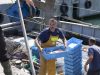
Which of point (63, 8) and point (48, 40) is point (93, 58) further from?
point (63, 8)

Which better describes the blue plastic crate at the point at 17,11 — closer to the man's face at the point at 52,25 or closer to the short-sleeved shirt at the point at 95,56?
the man's face at the point at 52,25

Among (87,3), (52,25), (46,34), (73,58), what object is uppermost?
(52,25)

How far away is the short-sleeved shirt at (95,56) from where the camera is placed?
7.32m

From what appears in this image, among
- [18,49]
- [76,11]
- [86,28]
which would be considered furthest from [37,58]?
[76,11]

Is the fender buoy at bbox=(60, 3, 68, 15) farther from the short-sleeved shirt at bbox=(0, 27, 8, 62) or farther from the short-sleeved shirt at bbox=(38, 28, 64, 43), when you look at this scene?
the short-sleeved shirt at bbox=(0, 27, 8, 62)

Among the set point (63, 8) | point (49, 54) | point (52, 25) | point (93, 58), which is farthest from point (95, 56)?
point (63, 8)

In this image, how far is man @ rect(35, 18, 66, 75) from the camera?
24.1ft

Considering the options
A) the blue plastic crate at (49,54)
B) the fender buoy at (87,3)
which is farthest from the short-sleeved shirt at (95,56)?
the fender buoy at (87,3)

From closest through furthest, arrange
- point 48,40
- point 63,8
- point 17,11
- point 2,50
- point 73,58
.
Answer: point 2,50
point 48,40
point 73,58
point 17,11
point 63,8

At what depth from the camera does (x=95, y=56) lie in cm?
746

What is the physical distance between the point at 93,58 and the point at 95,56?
7 cm

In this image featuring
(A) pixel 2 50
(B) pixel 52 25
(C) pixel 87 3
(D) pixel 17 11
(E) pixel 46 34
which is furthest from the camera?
(C) pixel 87 3

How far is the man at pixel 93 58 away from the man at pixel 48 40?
0.65m

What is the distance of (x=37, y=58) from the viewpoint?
9.98 m
